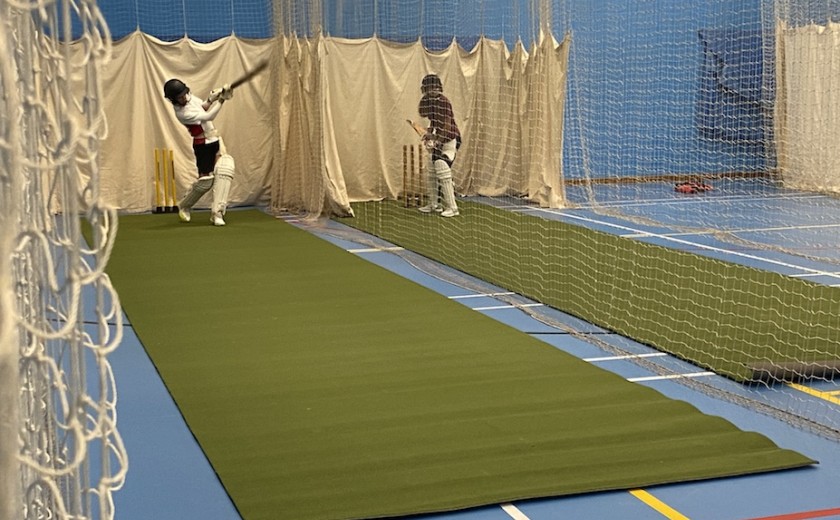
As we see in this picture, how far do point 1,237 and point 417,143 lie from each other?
10.5 metres

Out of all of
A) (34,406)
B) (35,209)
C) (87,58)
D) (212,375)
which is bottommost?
(212,375)

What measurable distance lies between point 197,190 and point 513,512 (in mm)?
7283

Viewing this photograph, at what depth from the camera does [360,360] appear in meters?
4.99

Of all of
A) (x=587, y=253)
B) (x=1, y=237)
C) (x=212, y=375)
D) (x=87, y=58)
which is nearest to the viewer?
(x=1, y=237)

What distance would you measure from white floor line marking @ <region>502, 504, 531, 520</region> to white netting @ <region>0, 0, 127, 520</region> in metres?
1.34

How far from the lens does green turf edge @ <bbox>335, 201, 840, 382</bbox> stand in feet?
17.2

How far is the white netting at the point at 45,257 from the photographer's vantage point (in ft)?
4.27

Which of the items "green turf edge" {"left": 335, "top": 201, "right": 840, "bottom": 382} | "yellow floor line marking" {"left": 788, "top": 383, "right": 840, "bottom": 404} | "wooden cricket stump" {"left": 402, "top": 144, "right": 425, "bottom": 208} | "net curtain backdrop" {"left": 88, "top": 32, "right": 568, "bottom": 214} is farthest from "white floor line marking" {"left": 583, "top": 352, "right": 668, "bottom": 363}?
"wooden cricket stump" {"left": 402, "top": 144, "right": 425, "bottom": 208}

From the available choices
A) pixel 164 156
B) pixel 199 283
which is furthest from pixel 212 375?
pixel 164 156

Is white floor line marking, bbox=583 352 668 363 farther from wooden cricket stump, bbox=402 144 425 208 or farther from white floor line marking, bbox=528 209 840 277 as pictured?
wooden cricket stump, bbox=402 144 425 208

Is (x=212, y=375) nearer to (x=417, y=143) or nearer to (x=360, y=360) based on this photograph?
(x=360, y=360)

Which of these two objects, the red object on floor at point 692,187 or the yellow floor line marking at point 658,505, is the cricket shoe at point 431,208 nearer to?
the red object on floor at point 692,187

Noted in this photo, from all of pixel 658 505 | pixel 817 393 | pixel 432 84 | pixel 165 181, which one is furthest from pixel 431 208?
pixel 658 505

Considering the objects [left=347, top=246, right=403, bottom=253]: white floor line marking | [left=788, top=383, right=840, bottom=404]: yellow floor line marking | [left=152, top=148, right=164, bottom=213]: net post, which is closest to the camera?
[left=788, top=383, right=840, bottom=404]: yellow floor line marking
